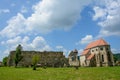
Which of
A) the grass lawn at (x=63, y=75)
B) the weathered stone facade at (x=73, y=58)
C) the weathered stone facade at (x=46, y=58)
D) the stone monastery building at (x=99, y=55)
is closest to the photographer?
the grass lawn at (x=63, y=75)

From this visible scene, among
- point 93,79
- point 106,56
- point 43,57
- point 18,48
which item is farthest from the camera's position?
point 43,57

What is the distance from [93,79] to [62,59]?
66.7 meters

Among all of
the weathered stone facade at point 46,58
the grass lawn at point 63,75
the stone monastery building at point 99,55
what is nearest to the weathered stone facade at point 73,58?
the stone monastery building at point 99,55

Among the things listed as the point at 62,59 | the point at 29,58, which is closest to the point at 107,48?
the point at 62,59

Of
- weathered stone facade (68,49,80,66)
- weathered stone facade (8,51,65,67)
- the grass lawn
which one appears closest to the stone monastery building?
weathered stone facade (68,49,80,66)

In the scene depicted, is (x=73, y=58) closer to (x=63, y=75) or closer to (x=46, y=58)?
(x=46, y=58)

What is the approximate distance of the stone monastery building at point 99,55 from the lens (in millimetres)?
84375

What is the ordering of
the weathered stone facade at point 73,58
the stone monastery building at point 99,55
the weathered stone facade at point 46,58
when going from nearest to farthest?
the stone monastery building at point 99,55 < the weathered stone facade at point 46,58 < the weathered stone facade at point 73,58

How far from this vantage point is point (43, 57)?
9094 centimetres

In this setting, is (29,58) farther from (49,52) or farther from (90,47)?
(90,47)

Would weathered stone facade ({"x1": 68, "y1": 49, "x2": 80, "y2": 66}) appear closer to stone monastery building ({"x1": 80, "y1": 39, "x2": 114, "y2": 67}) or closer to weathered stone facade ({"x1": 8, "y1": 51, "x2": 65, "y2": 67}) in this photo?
stone monastery building ({"x1": 80, "y1": 39, "x2": 114, "y2": 67})

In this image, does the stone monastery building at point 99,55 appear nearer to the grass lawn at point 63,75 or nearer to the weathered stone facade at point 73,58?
the weathered stone facade at point 73,58

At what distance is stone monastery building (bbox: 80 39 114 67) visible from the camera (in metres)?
84.4

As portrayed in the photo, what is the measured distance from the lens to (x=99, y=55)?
3388 inches
